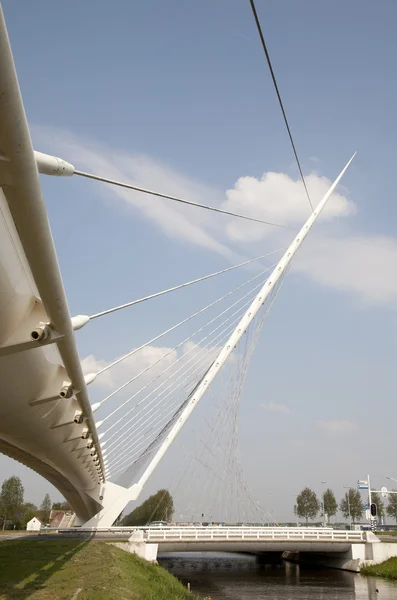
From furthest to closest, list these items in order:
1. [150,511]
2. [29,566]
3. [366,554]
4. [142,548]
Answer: [150,511] < [366,554] < [142,548] < [29,566]

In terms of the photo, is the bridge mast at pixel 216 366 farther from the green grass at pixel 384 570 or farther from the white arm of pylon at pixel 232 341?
the green grass at pixel 384 570

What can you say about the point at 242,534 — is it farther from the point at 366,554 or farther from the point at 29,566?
the point at 29,566

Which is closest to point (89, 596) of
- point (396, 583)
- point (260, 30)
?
point (260, 30)

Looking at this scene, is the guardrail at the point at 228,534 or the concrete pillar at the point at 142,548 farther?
the guardrail at the point at 228,534

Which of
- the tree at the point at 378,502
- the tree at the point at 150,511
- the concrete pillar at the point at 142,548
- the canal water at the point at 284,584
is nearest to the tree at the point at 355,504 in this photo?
the tree at the point at 378,502

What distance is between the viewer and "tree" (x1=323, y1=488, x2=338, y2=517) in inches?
3989

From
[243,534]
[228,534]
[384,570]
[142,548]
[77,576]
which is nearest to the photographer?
[77,576]

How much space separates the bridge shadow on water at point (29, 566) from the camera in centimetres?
1705

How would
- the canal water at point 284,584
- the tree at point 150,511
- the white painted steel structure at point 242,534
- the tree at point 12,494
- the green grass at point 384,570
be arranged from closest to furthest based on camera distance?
1. the canal water at point 284,584
2. the green grass at point 384,570
3. the white painted steel structure at point 242,534
4. the tree at point 150,511
5. the tree at point 12,494

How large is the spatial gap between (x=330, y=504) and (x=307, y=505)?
14.4 feet

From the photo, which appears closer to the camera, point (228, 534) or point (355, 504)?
point (228, 534)

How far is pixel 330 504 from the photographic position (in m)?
102

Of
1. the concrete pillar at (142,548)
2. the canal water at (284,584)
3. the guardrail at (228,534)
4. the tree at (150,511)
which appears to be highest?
the tree at (150,511)

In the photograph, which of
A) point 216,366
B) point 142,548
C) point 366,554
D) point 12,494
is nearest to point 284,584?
point 366,554
